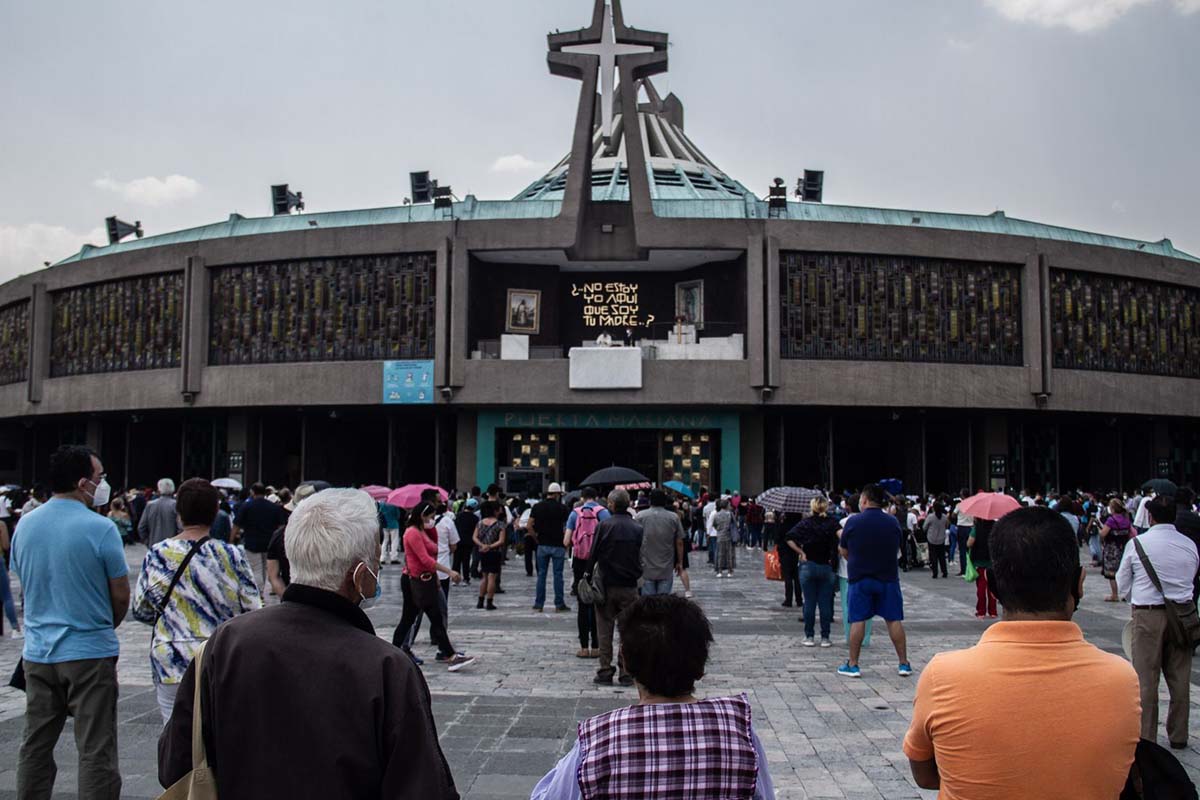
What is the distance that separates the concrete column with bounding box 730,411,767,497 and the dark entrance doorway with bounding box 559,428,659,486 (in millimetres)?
3269

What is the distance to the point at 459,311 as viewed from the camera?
31.1 meters

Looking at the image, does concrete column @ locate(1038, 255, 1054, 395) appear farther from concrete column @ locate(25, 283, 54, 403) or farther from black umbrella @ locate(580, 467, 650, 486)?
concrete column @ locate(25, 283, 54, 403)

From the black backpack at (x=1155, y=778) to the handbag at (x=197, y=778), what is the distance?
2.25 meters

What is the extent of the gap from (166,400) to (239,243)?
590 centimetres

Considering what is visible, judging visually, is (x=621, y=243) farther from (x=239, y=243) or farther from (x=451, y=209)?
(x=239, y=243)

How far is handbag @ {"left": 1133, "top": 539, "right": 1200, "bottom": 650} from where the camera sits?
19.8ft

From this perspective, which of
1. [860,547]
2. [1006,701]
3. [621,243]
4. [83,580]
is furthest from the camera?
[621,243]

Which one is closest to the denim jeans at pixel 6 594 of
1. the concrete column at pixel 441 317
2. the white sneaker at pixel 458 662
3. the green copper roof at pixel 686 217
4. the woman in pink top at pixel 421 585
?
the woman in pink top at pixel 421 585

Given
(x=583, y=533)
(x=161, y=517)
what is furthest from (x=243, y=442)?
(x=583, y=533)

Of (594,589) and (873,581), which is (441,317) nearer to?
(594,589)

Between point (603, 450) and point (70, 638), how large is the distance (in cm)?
3187

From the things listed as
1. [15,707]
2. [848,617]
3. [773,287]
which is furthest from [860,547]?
[773,287]

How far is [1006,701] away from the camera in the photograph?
244 cm

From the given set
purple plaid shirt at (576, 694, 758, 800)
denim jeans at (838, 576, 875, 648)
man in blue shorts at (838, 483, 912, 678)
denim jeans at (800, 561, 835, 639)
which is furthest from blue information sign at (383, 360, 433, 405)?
purple plaid shirt at (576, 694, 758, 800)
